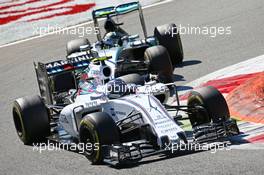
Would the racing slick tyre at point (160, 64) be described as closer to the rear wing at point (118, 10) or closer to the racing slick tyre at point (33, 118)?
the rear wing at point (118, 10)

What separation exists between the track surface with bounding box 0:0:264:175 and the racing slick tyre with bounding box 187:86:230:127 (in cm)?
111

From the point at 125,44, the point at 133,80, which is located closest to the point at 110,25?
the point at 125,44

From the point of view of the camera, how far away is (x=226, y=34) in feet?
68.2

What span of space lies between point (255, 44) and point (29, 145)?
770 cm

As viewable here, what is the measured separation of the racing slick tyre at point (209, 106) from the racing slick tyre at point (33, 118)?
2.48 m

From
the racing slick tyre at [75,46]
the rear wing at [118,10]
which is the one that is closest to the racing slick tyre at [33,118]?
the rear wing at [118,10]

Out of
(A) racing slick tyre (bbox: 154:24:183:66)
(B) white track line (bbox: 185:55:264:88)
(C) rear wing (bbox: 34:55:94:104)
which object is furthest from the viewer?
(A) racing slick tyre (bbox: 154:24:183:66)

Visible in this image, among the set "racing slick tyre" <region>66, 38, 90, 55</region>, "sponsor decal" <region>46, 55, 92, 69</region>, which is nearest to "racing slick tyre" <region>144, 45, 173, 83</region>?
"sponsor decal" <region>46, 55, 92, 69</region>

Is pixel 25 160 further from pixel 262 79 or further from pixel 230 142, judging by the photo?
pixel 262 79

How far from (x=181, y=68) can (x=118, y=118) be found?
21.2 feet

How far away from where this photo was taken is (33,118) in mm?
12938

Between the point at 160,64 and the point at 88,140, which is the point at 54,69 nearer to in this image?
the point at 160,64

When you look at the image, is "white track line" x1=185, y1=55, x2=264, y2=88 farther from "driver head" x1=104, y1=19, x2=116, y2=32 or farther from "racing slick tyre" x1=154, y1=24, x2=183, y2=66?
"driver head" x1=104, y1=19, x2=116, y2=32

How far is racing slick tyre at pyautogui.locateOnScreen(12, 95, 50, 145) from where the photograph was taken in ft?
42.4
